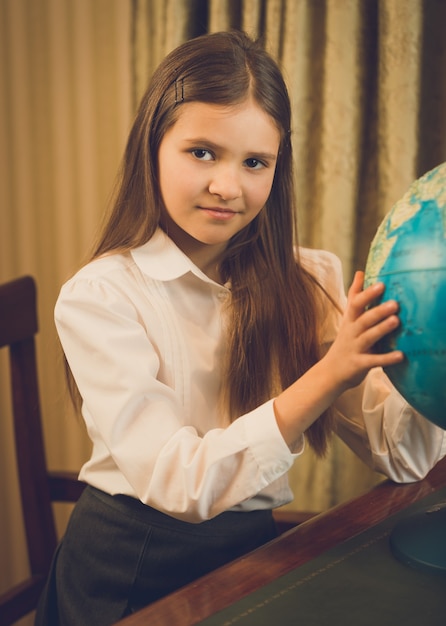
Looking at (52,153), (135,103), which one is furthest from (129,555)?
(52,153)

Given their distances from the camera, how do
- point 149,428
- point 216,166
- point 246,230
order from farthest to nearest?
point 246,230, point 216,166, point 149,428

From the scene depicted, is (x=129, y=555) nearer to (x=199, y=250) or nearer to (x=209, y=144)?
(x=199, y=250)

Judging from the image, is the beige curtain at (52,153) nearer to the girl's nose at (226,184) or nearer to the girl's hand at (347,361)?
the girl's nose at (226,184)

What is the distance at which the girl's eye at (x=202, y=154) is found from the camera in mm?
1261

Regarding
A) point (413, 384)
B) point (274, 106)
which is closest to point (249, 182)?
point (274, 106)

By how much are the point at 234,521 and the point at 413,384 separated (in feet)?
1.56

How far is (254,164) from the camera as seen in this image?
1304 mm

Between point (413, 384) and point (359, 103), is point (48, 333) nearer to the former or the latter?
point (359, 103)

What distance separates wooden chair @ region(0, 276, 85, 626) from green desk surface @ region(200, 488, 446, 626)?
0.93m

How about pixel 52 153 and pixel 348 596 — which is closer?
pixel 348 596

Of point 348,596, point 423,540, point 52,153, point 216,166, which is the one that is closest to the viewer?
point 348,596

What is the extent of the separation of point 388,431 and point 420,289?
1.52ft

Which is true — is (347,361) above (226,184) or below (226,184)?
below

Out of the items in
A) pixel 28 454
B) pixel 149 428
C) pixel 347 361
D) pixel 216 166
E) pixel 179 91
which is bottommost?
pixel 28 454
